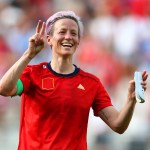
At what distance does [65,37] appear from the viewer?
20.2ft

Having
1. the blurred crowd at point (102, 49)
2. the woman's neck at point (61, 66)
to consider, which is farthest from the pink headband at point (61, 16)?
the blurred crowd at point (102, 49)

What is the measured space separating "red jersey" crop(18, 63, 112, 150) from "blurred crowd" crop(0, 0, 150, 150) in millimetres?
4392

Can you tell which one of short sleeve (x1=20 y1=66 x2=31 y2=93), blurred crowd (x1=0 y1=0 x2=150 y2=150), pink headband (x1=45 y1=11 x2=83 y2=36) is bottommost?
short sleeve (x1=20 y1=66 x2=31 y2=93)

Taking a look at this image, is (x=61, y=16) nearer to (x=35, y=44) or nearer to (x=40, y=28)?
(x=40, y=28)

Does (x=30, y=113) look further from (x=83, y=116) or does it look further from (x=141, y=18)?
(x=141, y=18)

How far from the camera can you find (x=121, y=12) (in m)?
12.8

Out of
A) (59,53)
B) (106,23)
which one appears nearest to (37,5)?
(106,23)

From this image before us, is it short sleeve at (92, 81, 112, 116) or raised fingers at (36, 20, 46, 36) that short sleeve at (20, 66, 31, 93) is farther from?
short sleeve at (92, 81, 112, 116)

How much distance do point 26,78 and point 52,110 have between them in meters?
0.35

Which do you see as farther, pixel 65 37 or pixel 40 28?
pixel 65 37

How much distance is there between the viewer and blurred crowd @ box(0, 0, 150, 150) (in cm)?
1105

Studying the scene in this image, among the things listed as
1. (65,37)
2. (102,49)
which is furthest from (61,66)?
(102,49)

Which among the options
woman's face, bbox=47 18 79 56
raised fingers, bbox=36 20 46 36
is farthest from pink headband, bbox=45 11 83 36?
raised fingers, bbox=36 20 46 36

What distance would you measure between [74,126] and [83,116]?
0.12m
